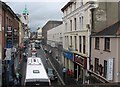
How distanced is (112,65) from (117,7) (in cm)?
699

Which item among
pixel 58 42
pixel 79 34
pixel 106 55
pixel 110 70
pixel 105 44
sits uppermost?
pixel 79 34

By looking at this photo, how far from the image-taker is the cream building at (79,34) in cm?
A: 2498

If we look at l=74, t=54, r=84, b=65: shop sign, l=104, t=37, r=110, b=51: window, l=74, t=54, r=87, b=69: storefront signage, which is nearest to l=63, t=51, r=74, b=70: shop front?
l=74, t=54, r=84, b=65: shop sign

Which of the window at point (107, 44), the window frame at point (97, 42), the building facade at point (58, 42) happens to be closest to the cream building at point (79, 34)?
the window frame at point (97, 42)

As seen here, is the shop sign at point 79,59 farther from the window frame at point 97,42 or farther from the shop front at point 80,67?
the window frame at point 97,42

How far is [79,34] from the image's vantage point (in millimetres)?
28641

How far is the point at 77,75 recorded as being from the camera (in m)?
30.4

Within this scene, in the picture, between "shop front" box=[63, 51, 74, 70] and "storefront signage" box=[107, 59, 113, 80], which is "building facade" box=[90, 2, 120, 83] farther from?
"shop front" box=[63, 51, 74, 70]

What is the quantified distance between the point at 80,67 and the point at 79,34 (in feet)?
11.6

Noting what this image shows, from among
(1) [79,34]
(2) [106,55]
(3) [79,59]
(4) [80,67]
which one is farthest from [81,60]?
(2) [106,55]

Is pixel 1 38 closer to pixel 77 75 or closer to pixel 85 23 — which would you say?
pixel 85 23

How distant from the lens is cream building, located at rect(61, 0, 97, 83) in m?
25.0

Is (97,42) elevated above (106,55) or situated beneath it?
elevated above

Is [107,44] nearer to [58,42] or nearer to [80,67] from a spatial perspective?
[80,67]
